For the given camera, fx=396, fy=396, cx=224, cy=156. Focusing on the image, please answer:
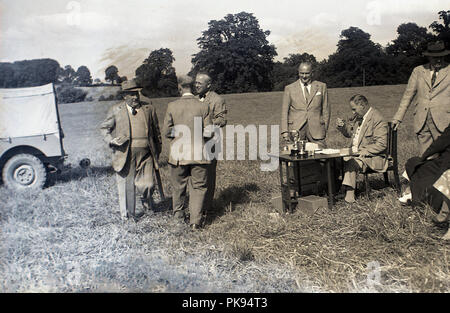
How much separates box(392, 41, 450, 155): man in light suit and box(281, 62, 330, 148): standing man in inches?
52.6

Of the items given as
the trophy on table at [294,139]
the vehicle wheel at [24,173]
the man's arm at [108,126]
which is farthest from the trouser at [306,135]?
the vehicle wheel at [24,173]

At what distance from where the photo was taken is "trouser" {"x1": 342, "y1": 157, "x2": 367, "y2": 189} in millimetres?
6234

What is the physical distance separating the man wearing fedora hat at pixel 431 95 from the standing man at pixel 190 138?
297cm

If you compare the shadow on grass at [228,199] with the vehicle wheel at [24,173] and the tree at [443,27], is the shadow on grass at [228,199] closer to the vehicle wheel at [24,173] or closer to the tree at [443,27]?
the vehicle wheel at [24,173]

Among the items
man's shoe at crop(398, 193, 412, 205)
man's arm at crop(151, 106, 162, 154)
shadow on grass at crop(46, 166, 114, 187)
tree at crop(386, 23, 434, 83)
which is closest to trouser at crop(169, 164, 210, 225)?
man's arm at crop(151, 106, 162, 154)

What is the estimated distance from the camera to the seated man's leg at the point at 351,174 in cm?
623

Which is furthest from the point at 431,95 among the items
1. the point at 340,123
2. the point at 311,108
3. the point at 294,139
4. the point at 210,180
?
the point at 210,180

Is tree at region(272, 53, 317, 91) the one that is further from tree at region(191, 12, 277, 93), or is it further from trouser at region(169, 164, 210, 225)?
trouser at region(169, 164, 210, 225)

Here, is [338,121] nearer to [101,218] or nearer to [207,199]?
[207,199]

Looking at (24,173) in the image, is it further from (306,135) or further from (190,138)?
(306,135)

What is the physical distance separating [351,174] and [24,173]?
6576mm

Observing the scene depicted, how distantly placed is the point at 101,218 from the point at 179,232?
59.1 inches

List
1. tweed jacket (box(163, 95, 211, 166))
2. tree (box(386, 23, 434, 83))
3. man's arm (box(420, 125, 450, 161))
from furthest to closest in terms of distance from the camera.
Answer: tree (box(386, 23, 434, 83)), tweed jacket (box(163, 95, 211, 166)), man's arm (box(420, 125, 450, 161))

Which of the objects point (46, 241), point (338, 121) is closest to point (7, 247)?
point (46, 241)
